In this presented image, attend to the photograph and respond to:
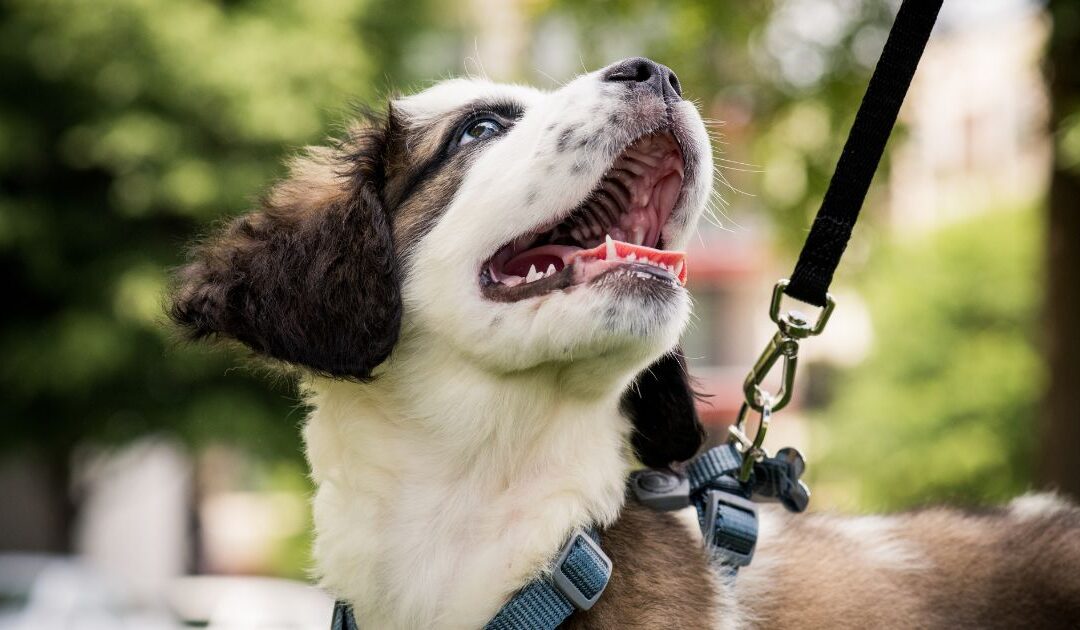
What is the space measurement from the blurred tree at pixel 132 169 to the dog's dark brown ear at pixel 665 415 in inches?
424

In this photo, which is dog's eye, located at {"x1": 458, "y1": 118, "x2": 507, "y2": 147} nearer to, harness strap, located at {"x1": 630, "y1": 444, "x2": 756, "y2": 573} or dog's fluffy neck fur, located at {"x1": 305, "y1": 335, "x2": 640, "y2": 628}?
dog's fluffy neck fur, located at {"x1": 305, "y1": 335, "x2": 640, "y2": 628}

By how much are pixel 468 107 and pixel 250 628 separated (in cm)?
701

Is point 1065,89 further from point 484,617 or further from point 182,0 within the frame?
point 182,0

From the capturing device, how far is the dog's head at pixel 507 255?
3.09 m

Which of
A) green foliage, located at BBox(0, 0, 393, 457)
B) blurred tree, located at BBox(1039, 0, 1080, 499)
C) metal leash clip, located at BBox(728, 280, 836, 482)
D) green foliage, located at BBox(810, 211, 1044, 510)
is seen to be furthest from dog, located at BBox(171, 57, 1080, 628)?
green foliage, located at BBox(810, 211, 1044, 510)

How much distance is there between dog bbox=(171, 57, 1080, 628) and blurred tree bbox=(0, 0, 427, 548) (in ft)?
35.4

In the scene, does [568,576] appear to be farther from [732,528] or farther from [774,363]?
[774,363]

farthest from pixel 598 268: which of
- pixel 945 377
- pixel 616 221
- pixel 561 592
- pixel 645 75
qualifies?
pixel 945 377

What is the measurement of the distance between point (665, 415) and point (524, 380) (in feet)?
1.68

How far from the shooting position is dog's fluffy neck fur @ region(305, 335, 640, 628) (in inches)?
123

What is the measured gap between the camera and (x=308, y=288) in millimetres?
3158

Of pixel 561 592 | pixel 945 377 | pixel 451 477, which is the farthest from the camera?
pixel 945 377

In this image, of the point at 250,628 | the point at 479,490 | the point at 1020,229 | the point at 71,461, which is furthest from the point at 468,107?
the point at 1020,229

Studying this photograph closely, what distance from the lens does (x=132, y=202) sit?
14.8 m
